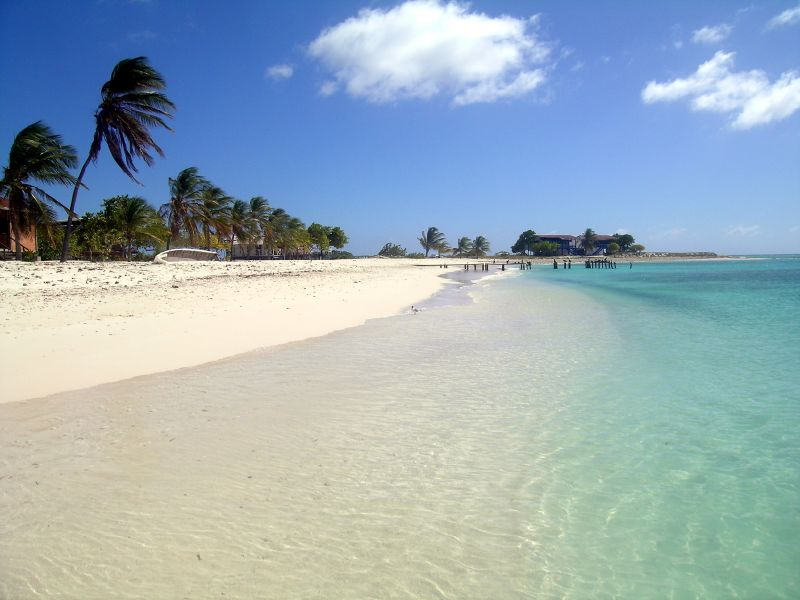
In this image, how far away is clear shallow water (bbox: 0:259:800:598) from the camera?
273cm

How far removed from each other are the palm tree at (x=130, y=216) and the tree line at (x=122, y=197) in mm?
66

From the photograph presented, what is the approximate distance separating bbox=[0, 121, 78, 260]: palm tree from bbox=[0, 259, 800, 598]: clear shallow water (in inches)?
945

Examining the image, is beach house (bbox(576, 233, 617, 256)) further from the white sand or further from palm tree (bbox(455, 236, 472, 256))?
the white sand

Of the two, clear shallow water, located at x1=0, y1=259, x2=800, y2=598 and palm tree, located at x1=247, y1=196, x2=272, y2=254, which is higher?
palm tree, located at x1=247, y1=196, x2=272, y2=254

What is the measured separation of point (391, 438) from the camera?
4.71 meters

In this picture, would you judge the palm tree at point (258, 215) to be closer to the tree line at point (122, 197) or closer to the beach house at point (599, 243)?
the tree line at point (122, 197)

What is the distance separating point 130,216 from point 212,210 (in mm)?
13684

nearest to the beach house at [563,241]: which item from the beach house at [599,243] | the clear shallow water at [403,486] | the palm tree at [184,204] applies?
the beach house at [599,243]

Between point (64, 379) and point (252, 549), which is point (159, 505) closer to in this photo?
point (252, 549)

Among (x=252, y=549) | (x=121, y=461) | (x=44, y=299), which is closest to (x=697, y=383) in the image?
(x=252, y=549)

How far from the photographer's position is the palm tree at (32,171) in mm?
23828

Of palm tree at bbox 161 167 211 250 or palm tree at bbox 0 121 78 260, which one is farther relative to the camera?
palm tree at bbox 161 167 211 250

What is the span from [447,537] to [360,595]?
757 mm

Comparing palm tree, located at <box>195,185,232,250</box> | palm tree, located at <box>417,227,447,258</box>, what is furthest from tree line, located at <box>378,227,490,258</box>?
palm tree, located at <box>195,185,232,250</box>
